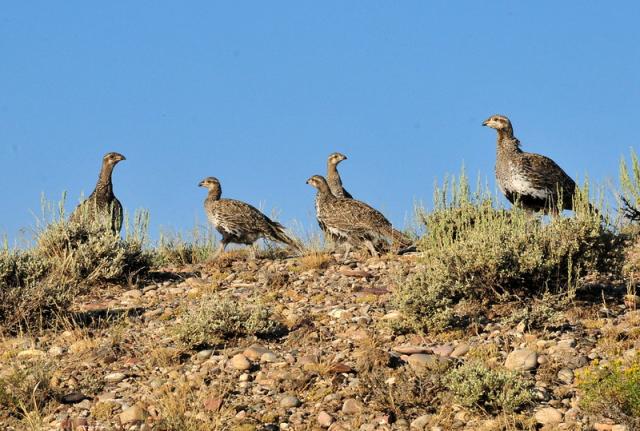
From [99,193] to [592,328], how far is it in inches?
380

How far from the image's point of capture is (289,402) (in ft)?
25.8

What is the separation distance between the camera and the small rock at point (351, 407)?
302 inches

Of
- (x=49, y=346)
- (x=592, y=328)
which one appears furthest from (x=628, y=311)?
(x=49, y=346)

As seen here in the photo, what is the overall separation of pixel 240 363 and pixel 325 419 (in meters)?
1.38

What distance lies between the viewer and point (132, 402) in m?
8.23

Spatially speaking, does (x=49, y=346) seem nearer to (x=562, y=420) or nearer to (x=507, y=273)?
(x=507, y=273)

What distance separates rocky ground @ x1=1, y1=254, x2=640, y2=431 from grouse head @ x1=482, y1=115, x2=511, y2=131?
4.35 metres

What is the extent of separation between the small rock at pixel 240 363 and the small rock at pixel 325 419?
4.11 feet

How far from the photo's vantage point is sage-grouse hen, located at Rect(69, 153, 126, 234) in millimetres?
15297

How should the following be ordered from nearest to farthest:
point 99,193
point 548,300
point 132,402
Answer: point 132,402 → point 548,300 → point 99,193

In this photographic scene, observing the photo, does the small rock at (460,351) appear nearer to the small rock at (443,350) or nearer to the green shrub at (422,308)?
the small rock at (443,350)

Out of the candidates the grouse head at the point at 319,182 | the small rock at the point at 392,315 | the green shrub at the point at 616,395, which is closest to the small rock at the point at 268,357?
the small rock at the point at 392,315

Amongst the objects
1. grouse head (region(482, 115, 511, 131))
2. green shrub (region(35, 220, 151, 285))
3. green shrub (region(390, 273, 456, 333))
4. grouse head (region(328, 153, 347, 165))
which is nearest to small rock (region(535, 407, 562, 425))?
green shrub (region(390, 273, 456, 333))

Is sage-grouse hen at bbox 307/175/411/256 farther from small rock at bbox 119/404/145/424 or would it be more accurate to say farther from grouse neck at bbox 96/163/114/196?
small rock at bbox 119/404/145/424
